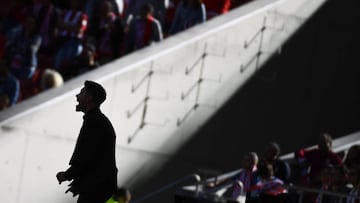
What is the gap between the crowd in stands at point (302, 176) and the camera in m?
14.5

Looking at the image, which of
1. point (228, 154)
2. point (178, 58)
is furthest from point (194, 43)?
point (228, 154)

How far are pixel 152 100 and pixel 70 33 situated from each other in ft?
9.82

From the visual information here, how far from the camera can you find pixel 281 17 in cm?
2083

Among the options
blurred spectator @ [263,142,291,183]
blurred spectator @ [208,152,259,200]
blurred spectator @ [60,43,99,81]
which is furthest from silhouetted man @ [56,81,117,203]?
blurred spectator @ [60,43,99,81]

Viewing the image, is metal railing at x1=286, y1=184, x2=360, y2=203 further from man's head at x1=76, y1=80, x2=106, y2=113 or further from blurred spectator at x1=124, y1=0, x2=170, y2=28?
blurred spectator at x1=124, y1=0, x2=170, y2=28

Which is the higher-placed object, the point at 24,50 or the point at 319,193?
the point at 24,50

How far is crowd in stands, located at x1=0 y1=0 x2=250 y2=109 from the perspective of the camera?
21.1 metres

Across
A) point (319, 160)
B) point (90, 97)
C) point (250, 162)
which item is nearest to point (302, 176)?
point (319, 160)

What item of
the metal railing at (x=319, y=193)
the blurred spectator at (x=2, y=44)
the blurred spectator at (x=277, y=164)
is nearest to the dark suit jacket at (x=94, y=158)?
the metal railing at (x=319, y=193)

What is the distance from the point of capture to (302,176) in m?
17.5

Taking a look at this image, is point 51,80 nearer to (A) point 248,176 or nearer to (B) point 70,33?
(B) point 70,33

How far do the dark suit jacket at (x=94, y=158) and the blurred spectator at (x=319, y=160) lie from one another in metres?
5.18

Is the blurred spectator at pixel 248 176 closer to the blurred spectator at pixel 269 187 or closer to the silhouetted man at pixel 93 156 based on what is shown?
the blurred spectator at pixel 269 187

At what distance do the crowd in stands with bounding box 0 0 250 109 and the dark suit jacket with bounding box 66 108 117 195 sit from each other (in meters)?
8.11
